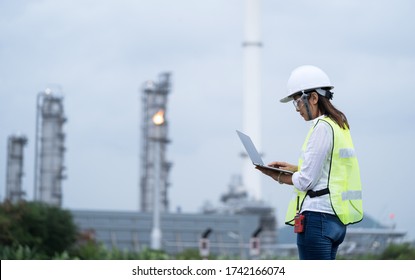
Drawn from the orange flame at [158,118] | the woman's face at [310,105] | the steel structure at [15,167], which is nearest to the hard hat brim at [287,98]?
the woman's face at [310,105]

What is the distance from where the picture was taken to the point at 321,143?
18.3 ft

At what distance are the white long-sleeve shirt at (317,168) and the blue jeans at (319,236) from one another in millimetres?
41

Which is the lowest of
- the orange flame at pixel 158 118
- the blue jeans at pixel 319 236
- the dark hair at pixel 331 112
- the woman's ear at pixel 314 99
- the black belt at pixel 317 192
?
the blue jeans at pixel 319 236

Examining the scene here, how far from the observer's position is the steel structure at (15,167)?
65.9m

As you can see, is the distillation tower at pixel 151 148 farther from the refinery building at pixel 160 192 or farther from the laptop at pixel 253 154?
the laptop at pixel 253 154

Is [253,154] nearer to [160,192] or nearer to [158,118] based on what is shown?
[158,118]

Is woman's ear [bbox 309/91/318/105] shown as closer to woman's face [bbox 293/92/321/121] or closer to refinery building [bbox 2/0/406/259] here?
woman's face [bbox 293/92/321/121]

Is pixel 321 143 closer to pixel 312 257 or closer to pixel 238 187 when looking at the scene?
pixel 312 257

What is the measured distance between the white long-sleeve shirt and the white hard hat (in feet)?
0.70

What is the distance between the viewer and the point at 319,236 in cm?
552

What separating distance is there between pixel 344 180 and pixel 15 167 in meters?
61.7

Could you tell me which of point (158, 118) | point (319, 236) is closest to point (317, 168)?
point (319, 236)

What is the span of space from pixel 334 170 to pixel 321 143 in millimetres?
149
